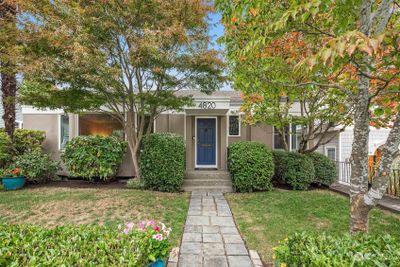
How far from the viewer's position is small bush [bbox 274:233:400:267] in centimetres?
173

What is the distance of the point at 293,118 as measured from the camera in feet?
22.9

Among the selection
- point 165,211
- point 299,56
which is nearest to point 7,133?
point 165,211

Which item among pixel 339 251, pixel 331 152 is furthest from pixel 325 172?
pixel 339 251

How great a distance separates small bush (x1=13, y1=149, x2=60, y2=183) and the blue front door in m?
5.43

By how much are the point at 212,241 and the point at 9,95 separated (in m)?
8.25

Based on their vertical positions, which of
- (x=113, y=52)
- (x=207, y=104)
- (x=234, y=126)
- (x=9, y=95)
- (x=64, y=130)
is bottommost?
(x=64, y=130)

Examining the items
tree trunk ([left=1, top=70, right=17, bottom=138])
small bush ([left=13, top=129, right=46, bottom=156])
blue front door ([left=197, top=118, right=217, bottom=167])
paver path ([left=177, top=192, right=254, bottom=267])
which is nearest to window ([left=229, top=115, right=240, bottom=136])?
blue front door ([left=197, top=118, right=217, bottom=167])

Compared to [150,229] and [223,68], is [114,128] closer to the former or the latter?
[223,68]

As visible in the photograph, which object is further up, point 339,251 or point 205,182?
point 339,251

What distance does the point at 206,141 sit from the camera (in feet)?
30.9

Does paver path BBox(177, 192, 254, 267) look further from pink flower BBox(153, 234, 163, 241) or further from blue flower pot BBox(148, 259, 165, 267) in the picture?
pink flower BBox(153, 234, 163, 241)

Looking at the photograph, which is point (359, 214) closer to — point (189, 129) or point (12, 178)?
point (189, 129)

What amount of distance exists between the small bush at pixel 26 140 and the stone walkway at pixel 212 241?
6.94m

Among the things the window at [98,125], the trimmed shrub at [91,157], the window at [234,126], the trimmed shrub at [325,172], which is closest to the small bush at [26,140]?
the window at [98,125]
